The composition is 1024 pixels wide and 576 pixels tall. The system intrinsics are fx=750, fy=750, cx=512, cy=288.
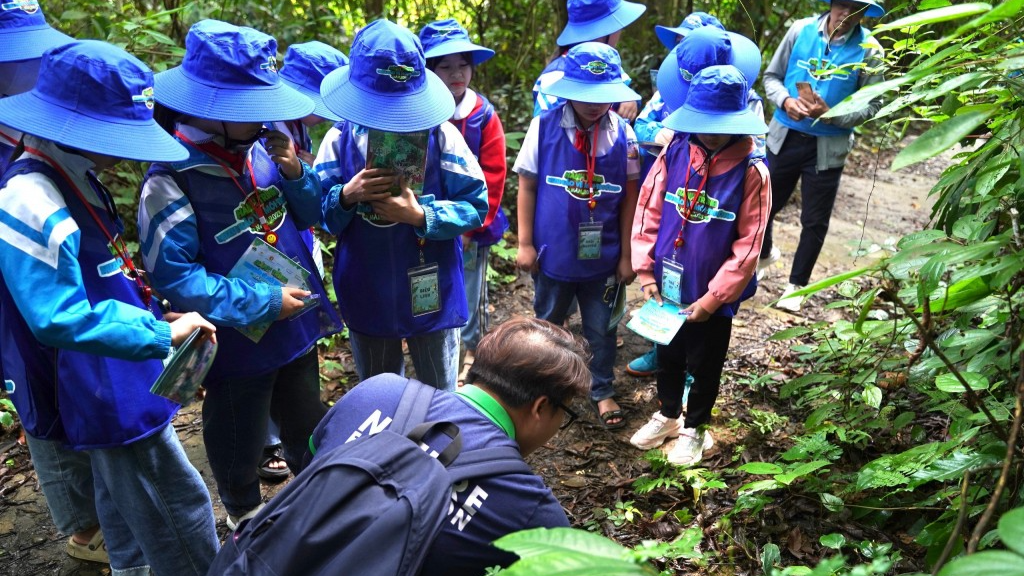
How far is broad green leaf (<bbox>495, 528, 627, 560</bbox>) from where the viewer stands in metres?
1.00

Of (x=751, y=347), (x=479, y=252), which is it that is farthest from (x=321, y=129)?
(x=751, y=347)

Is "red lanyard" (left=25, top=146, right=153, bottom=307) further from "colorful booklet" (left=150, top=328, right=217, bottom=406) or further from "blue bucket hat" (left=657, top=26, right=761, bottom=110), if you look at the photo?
"blue bucket hat" (left=657, top=26, right=761, bottom=110)

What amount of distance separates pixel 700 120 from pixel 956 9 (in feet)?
6.65

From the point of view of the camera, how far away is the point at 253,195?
274 centimetres

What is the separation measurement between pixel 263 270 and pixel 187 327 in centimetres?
46

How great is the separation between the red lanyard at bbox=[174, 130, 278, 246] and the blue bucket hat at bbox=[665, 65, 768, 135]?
1701 millimetres

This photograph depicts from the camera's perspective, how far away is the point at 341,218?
3105mm

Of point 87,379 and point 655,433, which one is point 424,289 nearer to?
point 87,379

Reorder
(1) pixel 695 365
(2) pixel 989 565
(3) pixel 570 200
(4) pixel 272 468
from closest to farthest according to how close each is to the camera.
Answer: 1. (2) pixel 989 565
2. (1) pixel 695 365
3. (4) pixel 272 468
4. (3) pixel 570 200

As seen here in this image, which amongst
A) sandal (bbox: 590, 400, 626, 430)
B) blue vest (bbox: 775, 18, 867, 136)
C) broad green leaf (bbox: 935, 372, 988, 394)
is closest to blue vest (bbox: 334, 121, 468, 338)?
sandal (bbox: 590, 400, 626, 430)

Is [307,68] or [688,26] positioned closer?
[307,68]

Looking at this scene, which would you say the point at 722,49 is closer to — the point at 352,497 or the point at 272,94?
the point at 272,94

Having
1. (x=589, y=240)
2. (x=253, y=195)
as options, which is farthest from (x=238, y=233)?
(x=589, y=240)

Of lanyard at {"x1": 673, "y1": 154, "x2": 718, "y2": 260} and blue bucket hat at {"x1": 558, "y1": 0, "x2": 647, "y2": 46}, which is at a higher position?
blue bucket hat at {"x1": 558, "y1": 0, "x2": 647, "y2": 46}
